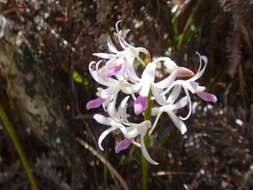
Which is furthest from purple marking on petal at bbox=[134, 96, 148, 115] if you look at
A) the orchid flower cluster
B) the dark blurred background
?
the dark blurred background

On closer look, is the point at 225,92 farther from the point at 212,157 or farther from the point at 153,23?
the point at 153,23

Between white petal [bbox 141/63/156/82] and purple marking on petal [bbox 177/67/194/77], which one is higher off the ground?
white petal [bbox 141/63/156/82]

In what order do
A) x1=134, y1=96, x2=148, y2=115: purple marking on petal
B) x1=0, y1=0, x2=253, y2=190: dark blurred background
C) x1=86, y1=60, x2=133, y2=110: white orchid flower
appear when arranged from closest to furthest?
x1=134, y1=96, x2=148, y2=115: purple marking on petal < x1=86, y1=60, x2=133, y2=110: white orchid flower < x1=0, y1=0, x2=253, y2=190: dark blurred background

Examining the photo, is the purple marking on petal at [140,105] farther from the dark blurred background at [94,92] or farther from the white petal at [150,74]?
the dark blurred background at [94,92]

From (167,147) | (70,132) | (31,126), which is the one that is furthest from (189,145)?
(31,126)

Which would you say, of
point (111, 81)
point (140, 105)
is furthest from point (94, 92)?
point (140, 105)

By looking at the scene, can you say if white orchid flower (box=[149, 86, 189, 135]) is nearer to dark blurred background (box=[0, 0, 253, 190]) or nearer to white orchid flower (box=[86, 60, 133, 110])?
white orchid flower (box=[86, 60, 133, 110])

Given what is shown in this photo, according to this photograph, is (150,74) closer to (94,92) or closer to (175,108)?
(175,108)

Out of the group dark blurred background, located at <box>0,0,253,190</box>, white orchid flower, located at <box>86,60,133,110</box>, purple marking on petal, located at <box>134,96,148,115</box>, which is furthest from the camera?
dark blurred background, located at <box>0,0,253,190</box>

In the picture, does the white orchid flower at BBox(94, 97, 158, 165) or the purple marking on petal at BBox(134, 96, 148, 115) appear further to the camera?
the white orchid flower at BBox(94, 97, 158, 165)
